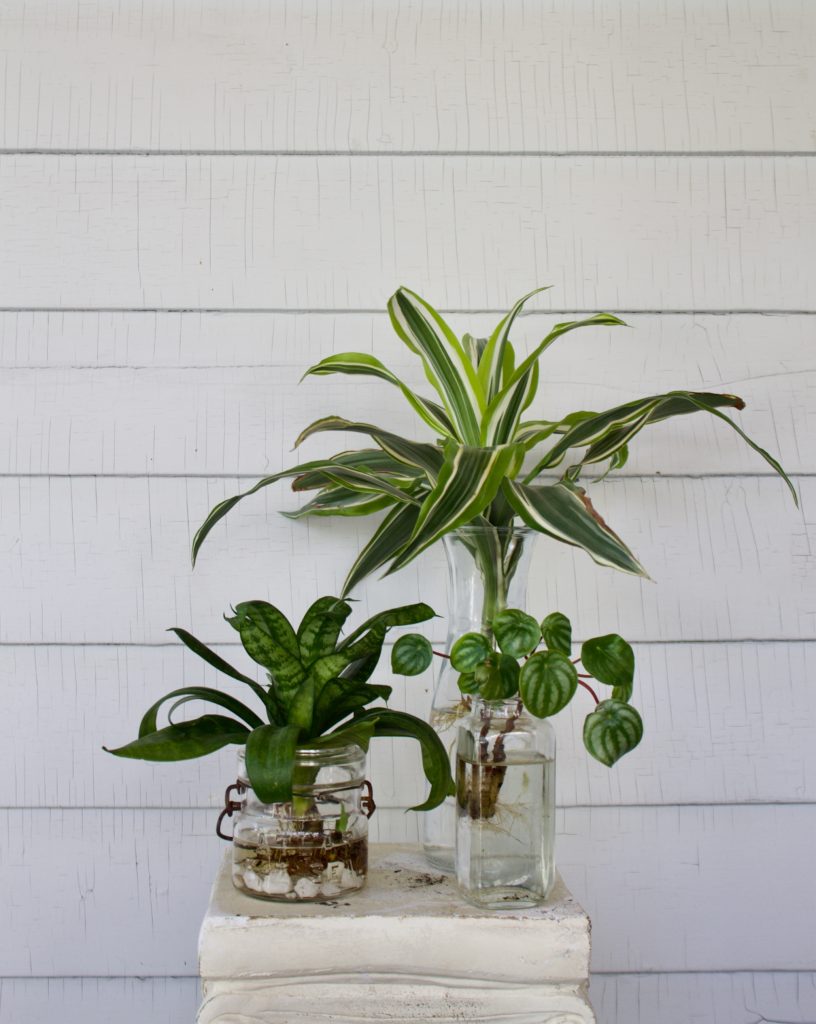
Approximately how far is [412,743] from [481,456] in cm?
48

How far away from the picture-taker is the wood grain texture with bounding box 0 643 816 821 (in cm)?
135

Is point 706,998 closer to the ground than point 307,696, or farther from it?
closer to the ground

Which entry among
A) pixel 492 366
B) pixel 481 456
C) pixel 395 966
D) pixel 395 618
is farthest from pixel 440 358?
pixel 395 966

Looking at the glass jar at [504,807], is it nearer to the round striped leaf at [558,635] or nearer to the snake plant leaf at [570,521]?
the round striped leaf at [558,635]

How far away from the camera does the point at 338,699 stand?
1096 millimetres

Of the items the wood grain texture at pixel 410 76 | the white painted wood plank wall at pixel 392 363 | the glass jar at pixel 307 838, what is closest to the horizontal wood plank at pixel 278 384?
the white painted wood plank wall at pixel 392 363

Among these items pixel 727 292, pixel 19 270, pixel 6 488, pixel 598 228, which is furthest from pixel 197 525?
pixel 727 292

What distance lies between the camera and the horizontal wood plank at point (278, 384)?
53.7 inches

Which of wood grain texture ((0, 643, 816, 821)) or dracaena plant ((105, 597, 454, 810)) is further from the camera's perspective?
wood grain texture ((0, 643, 816, 821))

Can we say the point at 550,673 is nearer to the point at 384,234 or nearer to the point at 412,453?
the point at 412,453

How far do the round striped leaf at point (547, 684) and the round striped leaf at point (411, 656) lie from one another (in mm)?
176

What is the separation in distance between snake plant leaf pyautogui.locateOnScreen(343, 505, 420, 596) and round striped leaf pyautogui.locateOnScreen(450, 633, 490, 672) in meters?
0.15

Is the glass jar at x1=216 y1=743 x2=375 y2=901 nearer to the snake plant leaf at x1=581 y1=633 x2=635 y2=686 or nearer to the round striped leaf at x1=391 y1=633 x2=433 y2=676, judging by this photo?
the round striped leaf at x1=391 y1=633 x2=433 y2=676

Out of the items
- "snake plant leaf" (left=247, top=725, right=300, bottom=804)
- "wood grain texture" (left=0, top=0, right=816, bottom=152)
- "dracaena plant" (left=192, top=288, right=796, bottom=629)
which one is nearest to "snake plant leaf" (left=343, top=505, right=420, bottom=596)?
"dracaena plant" (left=192, top=288, right=796, bottom=629)
